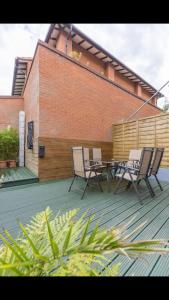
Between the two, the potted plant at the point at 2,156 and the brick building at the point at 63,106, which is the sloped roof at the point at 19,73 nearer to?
the brick building at the point at 63,106

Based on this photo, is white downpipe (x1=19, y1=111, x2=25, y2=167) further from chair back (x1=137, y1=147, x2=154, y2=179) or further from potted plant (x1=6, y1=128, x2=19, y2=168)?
chair back (x1=137, y1=147, x2=154, y2=179)

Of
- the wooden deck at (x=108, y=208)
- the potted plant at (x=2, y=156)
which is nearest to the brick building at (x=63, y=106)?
the potted plant at (x=2, y=156)

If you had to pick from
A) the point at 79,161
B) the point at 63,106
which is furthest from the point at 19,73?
the point at 79,161

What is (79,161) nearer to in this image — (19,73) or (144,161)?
(144,161)

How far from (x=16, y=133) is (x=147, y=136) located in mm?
4887

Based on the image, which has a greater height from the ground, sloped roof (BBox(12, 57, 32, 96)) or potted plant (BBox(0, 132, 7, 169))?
sloped roof (BBox(12, 57, 32, 96))

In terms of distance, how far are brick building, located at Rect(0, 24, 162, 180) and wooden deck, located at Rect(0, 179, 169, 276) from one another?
117 centimetres

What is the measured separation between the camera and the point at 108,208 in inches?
101

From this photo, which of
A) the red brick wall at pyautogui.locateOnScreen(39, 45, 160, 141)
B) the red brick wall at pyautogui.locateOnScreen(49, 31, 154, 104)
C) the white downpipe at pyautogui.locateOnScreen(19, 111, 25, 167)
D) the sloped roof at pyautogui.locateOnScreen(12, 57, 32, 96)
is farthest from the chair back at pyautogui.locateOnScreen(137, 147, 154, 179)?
the sloped roof at pyautogui.locateOnScreen(12, 57, 32, 96)

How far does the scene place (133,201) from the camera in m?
2.93

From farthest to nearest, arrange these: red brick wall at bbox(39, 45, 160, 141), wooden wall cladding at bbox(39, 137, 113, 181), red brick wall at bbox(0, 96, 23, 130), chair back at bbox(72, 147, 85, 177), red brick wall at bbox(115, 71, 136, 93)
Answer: red brick wall at bbox(115, 71, 136, 93)
red brick wall at bbox(0, 96, 23, 130)
red brick wall at bbox(39, 45, 160, 141)
wooden wall cladding at bbox(39, 137, 113, 181)
chair back at bbox(72, 147, 85, 177)

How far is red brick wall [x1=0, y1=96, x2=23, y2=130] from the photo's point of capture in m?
7.18

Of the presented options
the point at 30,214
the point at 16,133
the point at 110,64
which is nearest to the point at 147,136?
the point at 30,214
